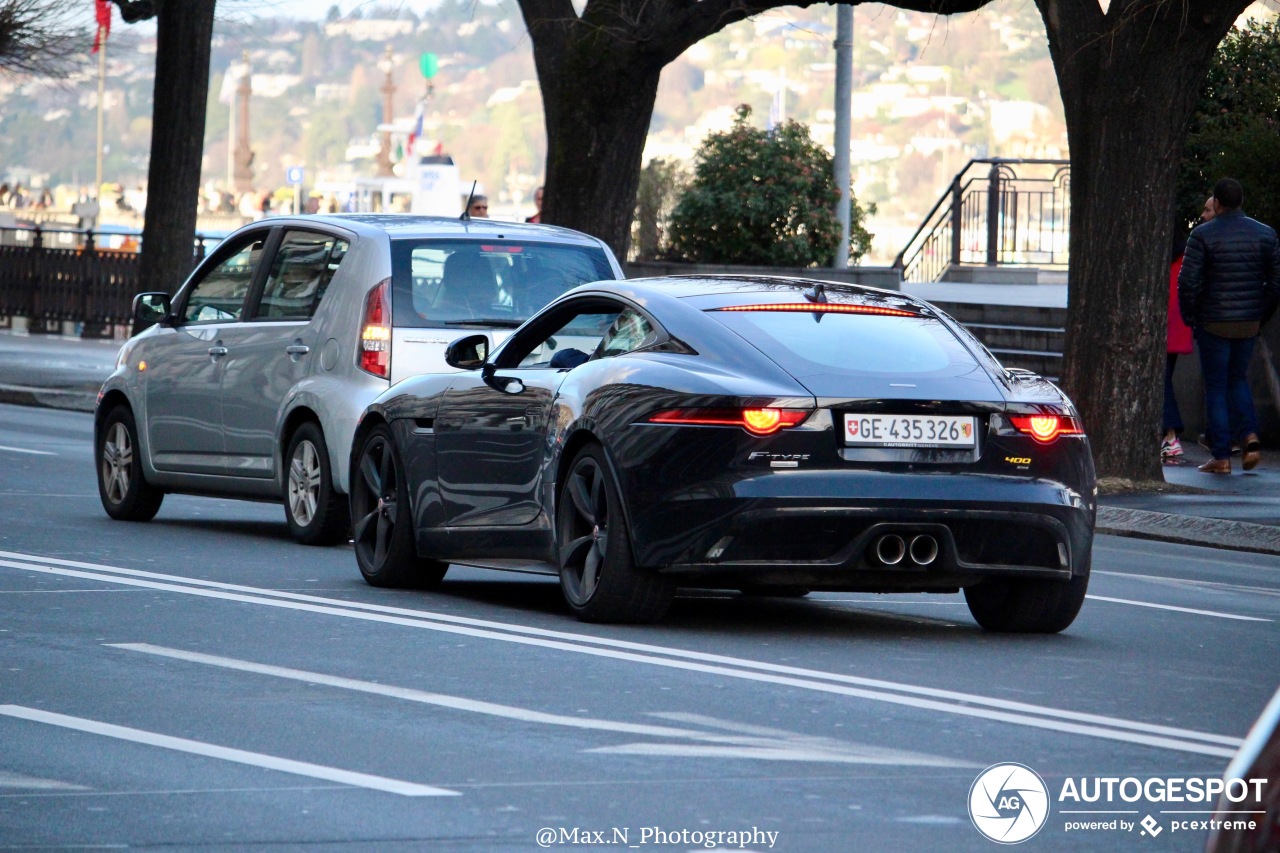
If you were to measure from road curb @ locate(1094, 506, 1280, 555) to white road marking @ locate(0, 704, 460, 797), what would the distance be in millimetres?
8627

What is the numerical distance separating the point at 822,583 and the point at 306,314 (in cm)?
463

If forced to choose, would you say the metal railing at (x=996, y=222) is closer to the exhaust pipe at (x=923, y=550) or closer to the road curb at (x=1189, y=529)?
the road curb at (x=1189, y=529)

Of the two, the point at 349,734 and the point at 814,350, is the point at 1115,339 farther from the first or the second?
the point at 349,734

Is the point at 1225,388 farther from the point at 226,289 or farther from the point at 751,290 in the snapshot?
the point at 751,290

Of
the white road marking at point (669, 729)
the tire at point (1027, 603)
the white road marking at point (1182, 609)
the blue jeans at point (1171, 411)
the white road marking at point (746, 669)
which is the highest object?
the blue jeans at point (1171, 411)

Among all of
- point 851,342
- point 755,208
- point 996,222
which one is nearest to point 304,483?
point 851,342

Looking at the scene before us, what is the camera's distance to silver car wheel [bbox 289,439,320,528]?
11.6m

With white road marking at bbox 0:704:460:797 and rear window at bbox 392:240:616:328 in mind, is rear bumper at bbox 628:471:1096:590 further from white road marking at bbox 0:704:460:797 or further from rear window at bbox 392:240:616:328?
rear window at bbox 392:240:616:328

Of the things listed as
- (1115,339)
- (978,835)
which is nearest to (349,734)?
(978,835)

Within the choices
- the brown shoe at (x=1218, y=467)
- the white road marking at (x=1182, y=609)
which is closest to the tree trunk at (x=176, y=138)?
the brown shoe at (x=1218, y=467)

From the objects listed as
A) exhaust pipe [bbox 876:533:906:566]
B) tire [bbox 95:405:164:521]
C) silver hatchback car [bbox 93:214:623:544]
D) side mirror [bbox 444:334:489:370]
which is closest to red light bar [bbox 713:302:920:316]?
exhaust pipe [bbox 876:533:906:566]

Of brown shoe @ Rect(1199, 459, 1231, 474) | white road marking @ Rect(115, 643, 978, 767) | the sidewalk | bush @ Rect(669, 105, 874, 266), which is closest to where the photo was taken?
white road marking @ Rect(115, 643, 978, 767)

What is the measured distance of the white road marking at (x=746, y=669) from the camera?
647 centimetres

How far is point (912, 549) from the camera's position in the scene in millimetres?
8086
